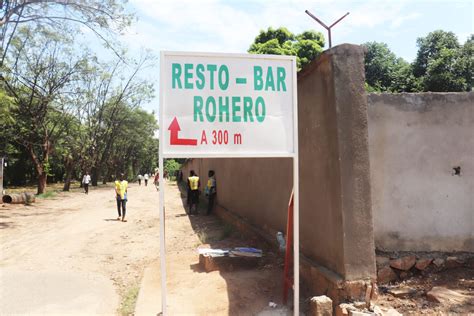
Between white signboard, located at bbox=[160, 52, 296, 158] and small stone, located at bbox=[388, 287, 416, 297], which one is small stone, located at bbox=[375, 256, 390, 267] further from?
white signboard, located at bbox=[160, 52, 296, 158]

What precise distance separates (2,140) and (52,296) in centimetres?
2436

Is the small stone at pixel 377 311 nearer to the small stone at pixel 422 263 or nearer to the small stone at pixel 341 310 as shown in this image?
the small stone at pixel 341 310

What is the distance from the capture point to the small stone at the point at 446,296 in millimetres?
3842

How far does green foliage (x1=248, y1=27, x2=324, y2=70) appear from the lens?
78.6 feet

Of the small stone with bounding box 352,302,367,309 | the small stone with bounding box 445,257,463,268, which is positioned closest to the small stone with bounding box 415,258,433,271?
the small stone with bounding box 445,257,463,268

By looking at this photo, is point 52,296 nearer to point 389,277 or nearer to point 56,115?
point 389,277

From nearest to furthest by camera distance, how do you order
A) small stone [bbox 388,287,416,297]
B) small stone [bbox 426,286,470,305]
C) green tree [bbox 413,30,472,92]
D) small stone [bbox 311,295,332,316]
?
1. small stone [bbox 311,295,332,316]
2. small stone [bbox 426,286,470,305]
3. small stone [bbox 388,287,416,297]
4. green tree [bbox 413,30,472,92]

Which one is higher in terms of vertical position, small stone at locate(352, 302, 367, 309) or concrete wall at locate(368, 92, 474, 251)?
concrete wall at locate(368, 92, 474, 251)

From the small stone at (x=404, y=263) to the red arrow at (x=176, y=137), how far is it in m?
2.87

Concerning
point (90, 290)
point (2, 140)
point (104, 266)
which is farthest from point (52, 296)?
point (2, 140)

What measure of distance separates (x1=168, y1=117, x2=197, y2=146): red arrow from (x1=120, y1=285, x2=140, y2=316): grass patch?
7.70 feet

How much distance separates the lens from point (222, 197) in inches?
476

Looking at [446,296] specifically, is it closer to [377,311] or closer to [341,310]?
[377,311]

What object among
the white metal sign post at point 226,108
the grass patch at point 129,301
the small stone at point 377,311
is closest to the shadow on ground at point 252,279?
the white metal sign post at point 226,108
